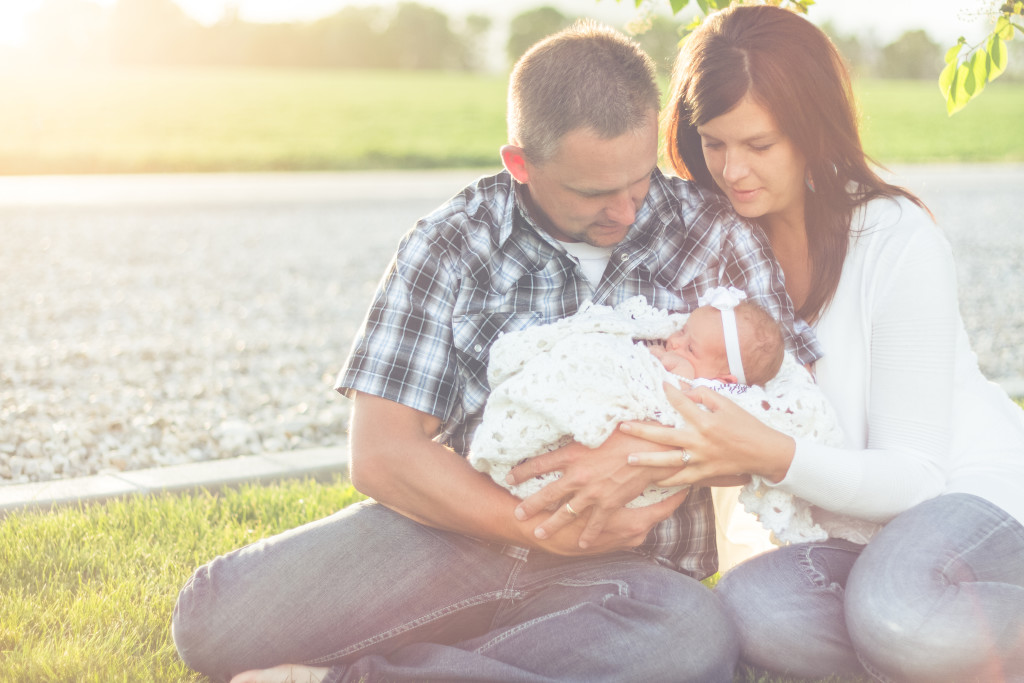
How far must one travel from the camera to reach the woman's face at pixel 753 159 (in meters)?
2.39

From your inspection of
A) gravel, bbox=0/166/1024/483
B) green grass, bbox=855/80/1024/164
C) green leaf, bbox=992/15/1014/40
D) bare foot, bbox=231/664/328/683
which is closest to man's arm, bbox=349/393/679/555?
bare foot, bbox=231/664/328/683

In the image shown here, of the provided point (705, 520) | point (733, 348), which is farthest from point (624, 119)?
point (705, 520)

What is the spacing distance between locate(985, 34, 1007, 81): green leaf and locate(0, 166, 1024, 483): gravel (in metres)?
0.32

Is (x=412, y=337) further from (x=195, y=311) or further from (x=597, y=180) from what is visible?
(x=195, y=311)

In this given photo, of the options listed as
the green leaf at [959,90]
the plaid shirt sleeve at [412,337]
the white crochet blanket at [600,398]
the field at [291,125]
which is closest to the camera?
the white crochet blanket at [600,398]

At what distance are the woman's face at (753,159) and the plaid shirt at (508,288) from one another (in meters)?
0.09

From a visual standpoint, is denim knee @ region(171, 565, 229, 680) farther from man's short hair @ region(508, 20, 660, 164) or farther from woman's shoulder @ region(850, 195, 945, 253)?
woman's shoulder @ region(850, 195, 945, 253)

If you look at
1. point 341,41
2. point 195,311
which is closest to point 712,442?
point 195,311

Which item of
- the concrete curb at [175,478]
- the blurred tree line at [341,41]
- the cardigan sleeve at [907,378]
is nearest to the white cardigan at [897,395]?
the cardigan sleeve at [907,378]

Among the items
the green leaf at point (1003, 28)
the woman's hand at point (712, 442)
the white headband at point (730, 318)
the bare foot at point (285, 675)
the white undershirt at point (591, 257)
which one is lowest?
the bare foot at point (285, 675)

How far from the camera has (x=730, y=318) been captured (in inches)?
88.6

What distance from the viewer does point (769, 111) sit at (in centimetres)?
238

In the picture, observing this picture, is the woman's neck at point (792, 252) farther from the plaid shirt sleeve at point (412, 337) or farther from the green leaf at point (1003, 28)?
the plaid shirt sleeve at point (412, 337)

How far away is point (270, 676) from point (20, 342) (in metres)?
4.04
